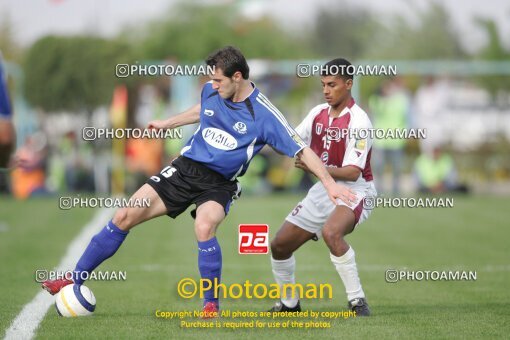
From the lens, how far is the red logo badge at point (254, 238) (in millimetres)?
7961

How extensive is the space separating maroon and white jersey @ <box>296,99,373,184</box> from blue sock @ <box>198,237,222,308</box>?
4.62 feet

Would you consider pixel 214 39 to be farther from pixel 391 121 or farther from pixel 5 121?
pixel 5 121

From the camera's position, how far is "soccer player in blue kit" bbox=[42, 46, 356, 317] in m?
7.57

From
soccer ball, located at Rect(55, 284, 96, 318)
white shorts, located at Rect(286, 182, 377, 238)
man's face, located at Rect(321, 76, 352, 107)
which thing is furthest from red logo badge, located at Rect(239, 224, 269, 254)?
soccer ball, located at Rect(55, 284, 96, 318)

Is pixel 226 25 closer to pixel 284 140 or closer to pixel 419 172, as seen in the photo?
pixel 419 172

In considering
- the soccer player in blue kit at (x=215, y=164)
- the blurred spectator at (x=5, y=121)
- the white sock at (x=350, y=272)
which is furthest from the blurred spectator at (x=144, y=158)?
the white sock at (x=350, y=272)

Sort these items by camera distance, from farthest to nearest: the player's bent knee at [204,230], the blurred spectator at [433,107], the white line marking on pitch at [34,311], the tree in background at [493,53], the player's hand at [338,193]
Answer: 1. the tree in background at [493,53]
2. the blurred spectator at [433,107]
3. the player's bent knee at [204,230]
4. the player's hand at [338,193]
5. the white line marking on pitch at [34,311]

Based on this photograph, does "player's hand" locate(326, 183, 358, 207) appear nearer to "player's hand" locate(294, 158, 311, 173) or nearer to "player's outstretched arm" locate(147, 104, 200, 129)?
"player's hand" locate(294, 158, 311, 173)

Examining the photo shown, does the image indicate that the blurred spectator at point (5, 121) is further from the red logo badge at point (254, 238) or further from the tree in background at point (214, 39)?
the tree in background at point (214, 39)

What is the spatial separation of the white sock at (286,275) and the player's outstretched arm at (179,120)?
146 cm

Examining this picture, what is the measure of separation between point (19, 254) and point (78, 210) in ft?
22.6

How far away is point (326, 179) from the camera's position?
24.5 ft

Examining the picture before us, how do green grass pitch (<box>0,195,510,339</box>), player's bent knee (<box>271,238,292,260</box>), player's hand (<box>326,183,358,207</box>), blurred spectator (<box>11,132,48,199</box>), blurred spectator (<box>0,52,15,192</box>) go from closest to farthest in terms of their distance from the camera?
green grass pitch (<box>0,195,510,339</box>) → player's hand (<box>326,183,358,207</box>) → player's bent knee (<box>271,238,292,260</box>) → blurred spectator (<box>0,52,15,192</box>) → blurred spectator (<box>11,132,48,199</box>)

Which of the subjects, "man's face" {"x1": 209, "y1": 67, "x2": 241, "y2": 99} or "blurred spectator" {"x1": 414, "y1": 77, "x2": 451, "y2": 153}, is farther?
"blurred spectator" {"x1": 414, "y1": 77, "x2": 451, "y2": 153}
